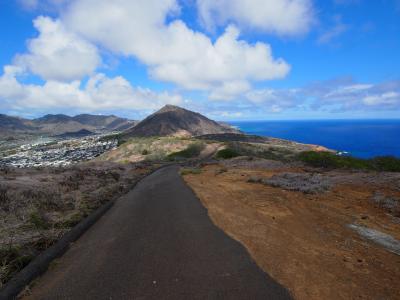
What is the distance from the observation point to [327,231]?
10.2m

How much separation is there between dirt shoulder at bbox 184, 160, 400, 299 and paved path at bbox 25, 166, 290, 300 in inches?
24.8

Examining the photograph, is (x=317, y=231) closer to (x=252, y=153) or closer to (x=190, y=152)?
(x=252, y=153)

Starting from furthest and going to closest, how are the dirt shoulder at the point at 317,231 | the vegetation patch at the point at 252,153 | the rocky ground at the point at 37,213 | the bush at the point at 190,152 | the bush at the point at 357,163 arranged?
1. the bush at the point at 190,152
2. the vegetation patch at the point at 252,153
3. the bush at the point at 357,163
4. the rocky ground at the point at 37,213
5. the dirt shoulder at the point at 317,231

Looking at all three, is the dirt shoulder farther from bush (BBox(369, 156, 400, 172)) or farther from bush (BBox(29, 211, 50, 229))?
bush (BBox(369, 156, 400, 172))

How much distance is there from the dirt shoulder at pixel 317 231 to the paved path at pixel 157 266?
2.07 ft

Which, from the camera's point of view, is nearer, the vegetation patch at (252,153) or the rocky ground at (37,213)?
the rocky ground at (37,213)

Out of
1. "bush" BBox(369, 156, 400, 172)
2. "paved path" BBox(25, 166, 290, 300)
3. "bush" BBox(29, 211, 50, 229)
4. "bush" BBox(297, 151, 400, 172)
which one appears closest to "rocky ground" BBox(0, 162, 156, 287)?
"bush" BBox(29, 211, 50, 229)

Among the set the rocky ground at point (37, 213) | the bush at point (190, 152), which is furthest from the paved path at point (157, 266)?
the bush at point (190, 152)

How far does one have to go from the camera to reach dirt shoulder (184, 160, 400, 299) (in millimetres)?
6473

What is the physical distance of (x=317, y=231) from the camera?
10125 millimetres

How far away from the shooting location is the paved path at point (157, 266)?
239 inches

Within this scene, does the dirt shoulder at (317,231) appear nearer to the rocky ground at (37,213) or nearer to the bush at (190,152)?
the rocky ground at (37,213)

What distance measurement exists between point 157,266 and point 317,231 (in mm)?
5631

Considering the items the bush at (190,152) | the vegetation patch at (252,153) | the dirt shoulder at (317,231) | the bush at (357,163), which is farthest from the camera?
the bush at (190,152)
